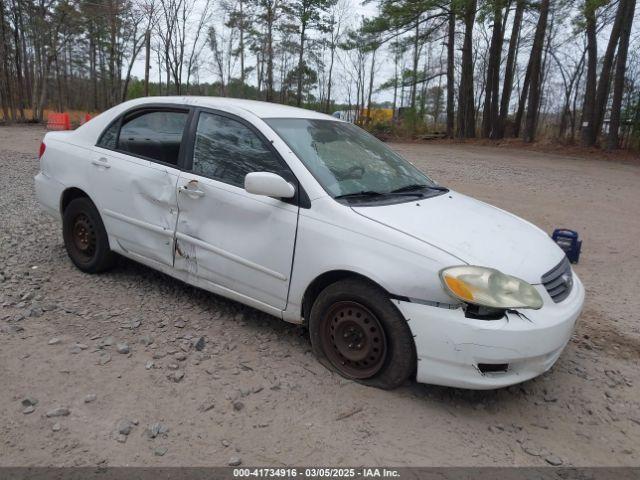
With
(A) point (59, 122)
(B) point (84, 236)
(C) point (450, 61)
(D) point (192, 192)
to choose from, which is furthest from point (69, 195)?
(C) point (450, 61)

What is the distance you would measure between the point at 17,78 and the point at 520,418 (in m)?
36.2

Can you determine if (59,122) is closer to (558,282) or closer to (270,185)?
(270,185)

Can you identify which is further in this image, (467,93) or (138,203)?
(467,93)

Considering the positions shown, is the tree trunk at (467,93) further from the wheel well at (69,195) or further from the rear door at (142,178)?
the wheel well at (69,195)

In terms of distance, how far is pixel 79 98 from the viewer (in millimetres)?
55125

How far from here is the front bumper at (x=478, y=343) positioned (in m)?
2.62

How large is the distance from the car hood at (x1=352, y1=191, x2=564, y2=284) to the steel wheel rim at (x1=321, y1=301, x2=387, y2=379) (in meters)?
0.55

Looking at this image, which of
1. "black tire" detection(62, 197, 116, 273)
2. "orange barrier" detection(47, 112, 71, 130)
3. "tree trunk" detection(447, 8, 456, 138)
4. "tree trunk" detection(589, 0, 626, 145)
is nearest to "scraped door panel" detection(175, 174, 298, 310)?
"black tire" detection(62, 197, 116, 273)

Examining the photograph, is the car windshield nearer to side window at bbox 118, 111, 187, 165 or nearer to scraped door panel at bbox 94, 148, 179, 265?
side window at bbox 118, 111, 187, 165

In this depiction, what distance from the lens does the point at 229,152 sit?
3.61 m

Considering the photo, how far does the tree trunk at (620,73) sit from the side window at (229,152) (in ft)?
64.7

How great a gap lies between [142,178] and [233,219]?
0.98 metres

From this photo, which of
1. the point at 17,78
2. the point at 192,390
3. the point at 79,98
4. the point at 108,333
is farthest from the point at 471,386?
the point at 79,98

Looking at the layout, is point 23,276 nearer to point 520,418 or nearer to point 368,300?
point 368,300
